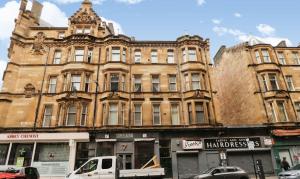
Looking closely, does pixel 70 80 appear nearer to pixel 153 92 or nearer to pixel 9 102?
pixel 9 102

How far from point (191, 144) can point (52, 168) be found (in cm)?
1357

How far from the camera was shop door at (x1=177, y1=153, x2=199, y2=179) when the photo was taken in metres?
21.6

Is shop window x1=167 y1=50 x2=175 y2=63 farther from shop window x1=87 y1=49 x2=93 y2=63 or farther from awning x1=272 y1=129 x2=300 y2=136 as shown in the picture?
awning x1=272 y1=129 x2=300 y2=136

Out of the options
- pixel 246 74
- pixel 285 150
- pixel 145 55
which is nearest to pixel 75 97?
pixel 145 55

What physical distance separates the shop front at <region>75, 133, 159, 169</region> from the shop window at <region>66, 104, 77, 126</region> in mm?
2409

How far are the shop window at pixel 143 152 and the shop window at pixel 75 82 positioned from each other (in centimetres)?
881

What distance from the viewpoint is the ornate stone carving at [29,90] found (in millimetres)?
24267

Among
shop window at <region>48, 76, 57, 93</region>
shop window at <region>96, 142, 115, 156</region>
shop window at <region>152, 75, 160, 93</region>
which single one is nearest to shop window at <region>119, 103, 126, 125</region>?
shop window at <region>96, 142, 115, 156</region>

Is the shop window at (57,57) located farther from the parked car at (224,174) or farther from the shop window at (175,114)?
the parked car at (224,174)

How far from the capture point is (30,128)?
2262cm

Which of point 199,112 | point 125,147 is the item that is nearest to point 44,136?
point 125,147

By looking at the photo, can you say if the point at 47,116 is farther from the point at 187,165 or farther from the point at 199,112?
the point at 199,112

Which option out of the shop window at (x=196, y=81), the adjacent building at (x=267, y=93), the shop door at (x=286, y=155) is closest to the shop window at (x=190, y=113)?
the shop window at (x=196, y=81)

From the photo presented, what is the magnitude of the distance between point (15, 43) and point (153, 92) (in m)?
17.1
